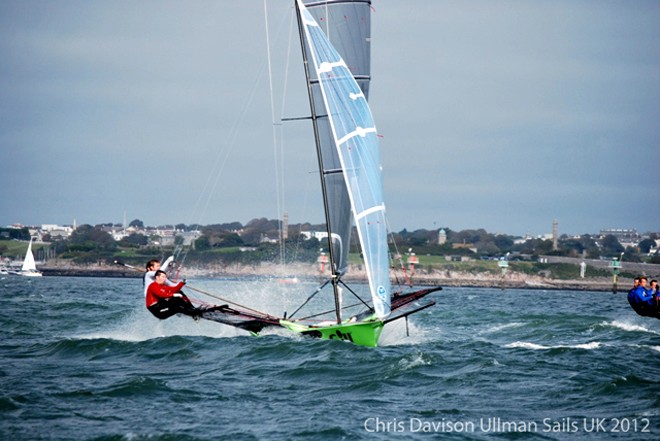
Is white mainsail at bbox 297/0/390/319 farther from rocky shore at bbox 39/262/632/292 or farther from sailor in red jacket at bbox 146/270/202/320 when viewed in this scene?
rocky shore at bbox 39/262/632/292

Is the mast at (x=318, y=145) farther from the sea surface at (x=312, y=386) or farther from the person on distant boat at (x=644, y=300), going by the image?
the person on distant boat at (x=644, y=300)

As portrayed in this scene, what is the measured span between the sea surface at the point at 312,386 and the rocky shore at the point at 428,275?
91518 mm

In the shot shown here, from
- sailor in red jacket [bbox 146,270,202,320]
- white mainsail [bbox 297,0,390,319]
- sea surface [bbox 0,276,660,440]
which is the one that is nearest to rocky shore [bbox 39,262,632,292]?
sea surface [bbox 0,276,660,440]

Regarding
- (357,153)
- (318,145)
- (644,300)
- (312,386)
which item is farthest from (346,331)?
(644,300)

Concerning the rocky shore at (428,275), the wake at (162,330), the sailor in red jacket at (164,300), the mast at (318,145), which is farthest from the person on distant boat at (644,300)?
the rocky shore at (428,275)

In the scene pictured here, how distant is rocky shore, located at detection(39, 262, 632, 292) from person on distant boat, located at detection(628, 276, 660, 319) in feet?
287

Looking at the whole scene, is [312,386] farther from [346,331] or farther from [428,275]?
[428,275]

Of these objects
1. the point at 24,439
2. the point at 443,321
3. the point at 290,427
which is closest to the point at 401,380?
the point at 290,427

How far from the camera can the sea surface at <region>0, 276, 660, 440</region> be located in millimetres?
14289

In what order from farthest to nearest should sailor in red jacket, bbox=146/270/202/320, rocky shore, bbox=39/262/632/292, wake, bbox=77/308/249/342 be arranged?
rocky shore, bbox=39/262/632/292
wake, bbox=77/308/249/342
sailor in red jacket, bbox=146/270/202/320

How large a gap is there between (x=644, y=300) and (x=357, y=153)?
34.8 ft

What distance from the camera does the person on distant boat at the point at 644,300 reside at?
2681 cm

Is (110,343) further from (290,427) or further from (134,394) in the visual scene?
(290,427)

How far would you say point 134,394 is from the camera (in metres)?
16.2
